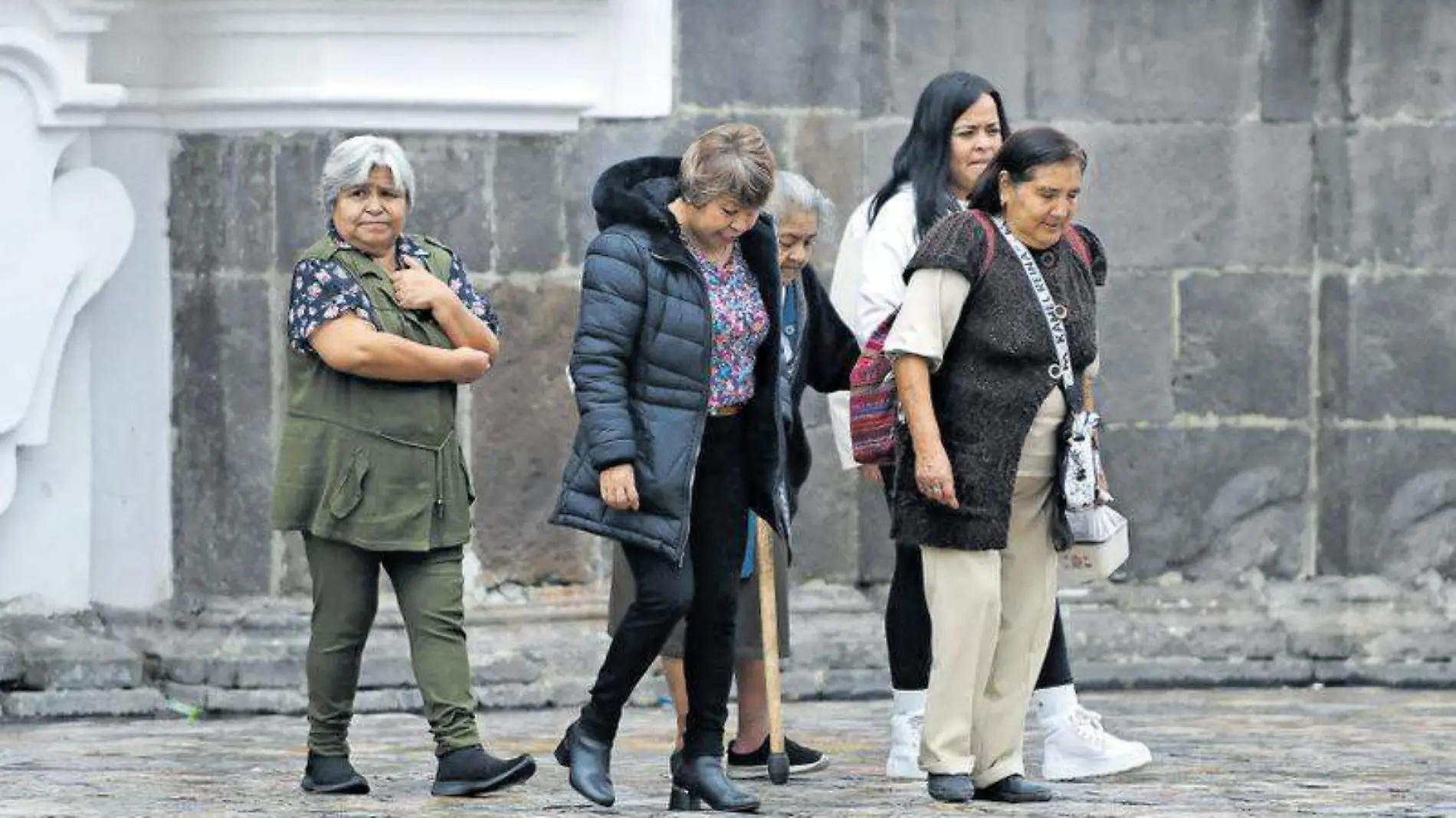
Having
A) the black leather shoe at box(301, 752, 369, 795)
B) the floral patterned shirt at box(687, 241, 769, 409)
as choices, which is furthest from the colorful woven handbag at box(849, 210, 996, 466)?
the black leather shoe at box(301, 752, 369, 795)

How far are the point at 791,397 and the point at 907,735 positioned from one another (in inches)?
34.0

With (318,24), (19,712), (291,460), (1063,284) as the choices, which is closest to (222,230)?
(318,24)

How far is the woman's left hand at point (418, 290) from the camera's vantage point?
851 centimetres

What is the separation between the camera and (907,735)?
8.97 meters

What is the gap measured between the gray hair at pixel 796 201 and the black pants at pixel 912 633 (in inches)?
25.0

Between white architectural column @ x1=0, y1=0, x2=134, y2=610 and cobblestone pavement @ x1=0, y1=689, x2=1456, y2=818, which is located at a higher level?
white architectural column @ x1=0, y1=0, x2=134, y2=610

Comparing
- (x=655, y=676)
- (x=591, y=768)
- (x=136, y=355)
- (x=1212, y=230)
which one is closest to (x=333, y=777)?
(x=591, y=768)

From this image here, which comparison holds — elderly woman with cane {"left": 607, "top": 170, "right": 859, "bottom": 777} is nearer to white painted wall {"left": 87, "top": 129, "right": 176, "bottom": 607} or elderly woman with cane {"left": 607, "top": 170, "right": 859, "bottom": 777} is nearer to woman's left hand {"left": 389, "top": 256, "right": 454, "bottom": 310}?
woman's left hand {"left": 389, "top": 256, "right": 454, "bottom": 310}

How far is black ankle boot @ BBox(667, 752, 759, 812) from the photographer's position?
8289mm

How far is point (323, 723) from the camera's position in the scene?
8.61 metres

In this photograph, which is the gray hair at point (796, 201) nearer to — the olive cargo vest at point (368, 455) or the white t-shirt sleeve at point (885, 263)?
the white t-shirt sleeve at point (885, 263)

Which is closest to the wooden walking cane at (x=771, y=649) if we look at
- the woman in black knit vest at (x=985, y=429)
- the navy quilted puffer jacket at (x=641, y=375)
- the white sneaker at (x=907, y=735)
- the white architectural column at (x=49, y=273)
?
the white sneaker at (x=907, y=735)

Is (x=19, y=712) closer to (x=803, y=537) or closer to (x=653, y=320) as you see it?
(x=803, y=537)

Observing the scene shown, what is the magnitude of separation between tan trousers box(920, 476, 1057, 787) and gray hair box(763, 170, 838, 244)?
3.10 feet
